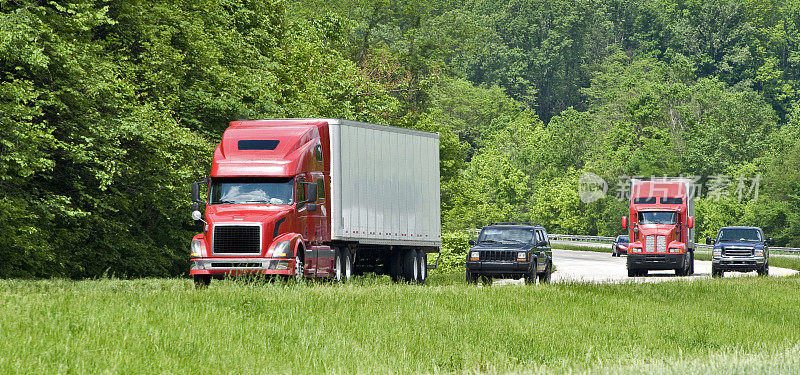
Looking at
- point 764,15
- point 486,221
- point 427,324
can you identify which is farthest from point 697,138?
point 427,324

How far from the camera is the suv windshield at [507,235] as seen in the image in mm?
31586

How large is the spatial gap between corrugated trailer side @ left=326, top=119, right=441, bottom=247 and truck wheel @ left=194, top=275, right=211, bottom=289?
2927mm

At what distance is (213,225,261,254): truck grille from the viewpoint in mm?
23250

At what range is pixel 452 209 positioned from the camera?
80438 millimetres

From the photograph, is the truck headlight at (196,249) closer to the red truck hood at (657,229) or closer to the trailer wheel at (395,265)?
the trailer wheel at (395,265)

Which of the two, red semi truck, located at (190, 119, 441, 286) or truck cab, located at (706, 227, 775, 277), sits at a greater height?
red semi truck, located at (190, 119, 441, 286)

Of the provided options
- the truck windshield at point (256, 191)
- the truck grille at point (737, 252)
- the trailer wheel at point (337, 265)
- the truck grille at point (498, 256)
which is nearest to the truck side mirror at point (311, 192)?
the truck windshield at point (256, 191)

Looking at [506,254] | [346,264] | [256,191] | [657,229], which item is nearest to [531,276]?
[506,254]

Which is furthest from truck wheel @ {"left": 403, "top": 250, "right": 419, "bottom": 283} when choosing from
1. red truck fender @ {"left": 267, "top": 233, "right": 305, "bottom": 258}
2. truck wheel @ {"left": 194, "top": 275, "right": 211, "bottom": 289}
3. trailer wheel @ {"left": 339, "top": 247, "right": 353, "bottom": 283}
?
truck wheel @ {"left": 194, "top": 275, "right": 211, "bottom": 289}

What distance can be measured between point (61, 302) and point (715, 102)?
109 metres

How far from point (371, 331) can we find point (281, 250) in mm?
6717

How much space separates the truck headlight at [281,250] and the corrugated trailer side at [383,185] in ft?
7.57

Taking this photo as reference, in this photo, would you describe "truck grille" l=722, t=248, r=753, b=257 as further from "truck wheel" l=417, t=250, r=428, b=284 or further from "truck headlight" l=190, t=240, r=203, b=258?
"truck headlight" l=190, t=240, r=203, b=258

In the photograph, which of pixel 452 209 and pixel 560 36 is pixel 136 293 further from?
pixel 560 36
